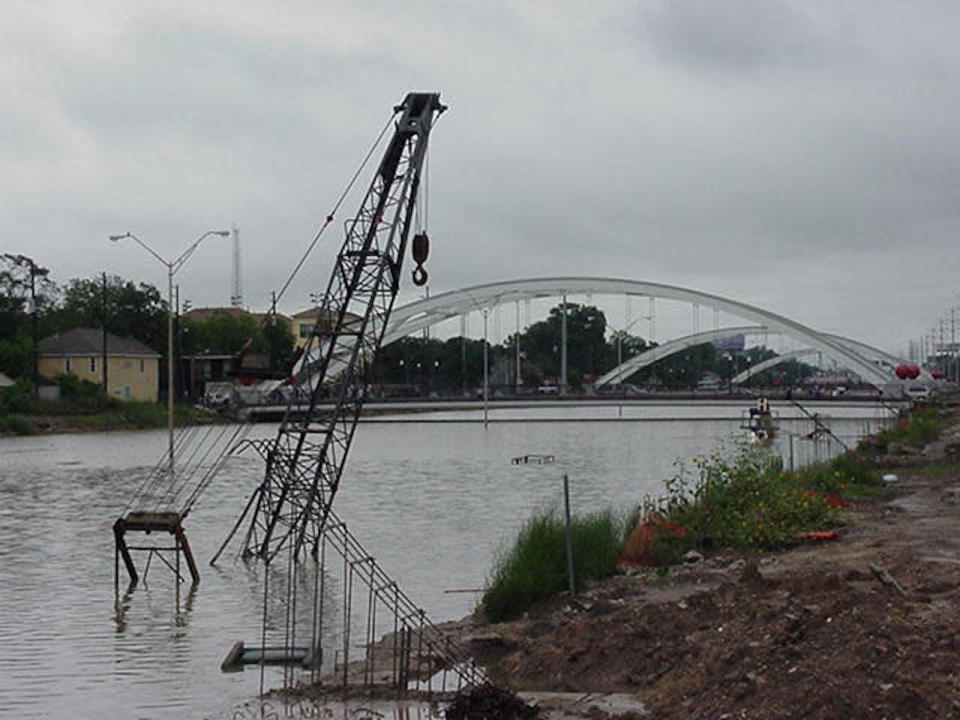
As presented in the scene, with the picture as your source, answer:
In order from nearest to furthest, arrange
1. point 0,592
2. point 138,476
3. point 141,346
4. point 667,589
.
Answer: point 667,589
point 0,592
point 138,476
point 141,346

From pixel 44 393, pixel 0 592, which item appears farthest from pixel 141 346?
pixel 0 592

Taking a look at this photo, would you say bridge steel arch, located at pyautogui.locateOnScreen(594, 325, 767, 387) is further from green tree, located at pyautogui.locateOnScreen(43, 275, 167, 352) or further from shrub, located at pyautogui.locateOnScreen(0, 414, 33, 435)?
shrub, located at pyautogui.locateOnScreen(0, 414, 33, 435)

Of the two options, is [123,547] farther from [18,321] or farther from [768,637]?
[18,321]

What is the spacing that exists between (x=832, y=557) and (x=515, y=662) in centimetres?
637

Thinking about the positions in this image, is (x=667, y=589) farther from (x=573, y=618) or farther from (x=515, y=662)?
(x=515, y=662)

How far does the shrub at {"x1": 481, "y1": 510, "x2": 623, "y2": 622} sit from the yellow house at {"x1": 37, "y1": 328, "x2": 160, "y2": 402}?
88.7 meters

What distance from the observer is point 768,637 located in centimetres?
1234

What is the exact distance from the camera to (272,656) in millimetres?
16219

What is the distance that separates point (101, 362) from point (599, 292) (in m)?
48.3

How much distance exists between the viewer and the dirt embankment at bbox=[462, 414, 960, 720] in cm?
1027

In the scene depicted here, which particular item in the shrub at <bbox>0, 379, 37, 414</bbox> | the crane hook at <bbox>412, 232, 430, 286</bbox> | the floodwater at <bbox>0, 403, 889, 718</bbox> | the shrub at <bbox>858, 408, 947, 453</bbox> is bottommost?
the floodwater at <bbox>0, 403, 889, 718</bbox>

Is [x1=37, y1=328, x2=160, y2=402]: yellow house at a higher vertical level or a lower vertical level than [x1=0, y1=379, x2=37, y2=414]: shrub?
higher

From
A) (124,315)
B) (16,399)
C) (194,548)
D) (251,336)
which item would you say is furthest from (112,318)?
(194,548)

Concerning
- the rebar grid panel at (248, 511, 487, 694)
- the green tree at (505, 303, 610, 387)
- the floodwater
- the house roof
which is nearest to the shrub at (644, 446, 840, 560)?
the floodwater
